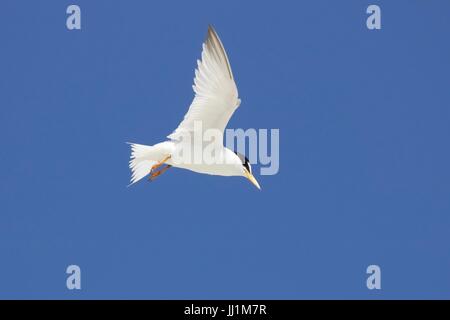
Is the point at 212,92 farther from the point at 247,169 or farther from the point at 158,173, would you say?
the point at 158,173

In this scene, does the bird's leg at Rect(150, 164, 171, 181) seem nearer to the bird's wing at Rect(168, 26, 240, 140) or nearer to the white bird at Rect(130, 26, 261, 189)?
the white bird at Rect(130, 26, 261, 189)

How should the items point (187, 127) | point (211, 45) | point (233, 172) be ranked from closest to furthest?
point (211, 45)
point (187, 127)
point (233, 172)

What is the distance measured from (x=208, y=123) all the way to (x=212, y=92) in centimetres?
47

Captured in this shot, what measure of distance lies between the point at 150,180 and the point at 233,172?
1.00 m

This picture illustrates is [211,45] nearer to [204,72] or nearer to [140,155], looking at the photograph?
[204,72]

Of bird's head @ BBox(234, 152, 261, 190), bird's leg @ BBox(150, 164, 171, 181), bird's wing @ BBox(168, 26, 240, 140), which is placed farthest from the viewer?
bird's leg @ BBox(150, 164, 171, 181)

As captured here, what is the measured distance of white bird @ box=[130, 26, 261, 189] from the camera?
30.8 ft

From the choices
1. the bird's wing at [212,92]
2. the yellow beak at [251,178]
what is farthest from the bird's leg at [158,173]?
the yellow beak at [251,178]

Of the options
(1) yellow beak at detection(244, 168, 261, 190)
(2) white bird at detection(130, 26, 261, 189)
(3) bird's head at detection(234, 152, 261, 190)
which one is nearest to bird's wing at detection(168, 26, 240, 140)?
(2) white bird at detection(130, 26, 261, 189)

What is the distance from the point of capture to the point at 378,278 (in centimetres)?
1120

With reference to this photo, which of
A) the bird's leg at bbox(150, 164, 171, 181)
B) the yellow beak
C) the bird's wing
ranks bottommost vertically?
the yellow beak

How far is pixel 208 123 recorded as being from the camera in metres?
9.96
